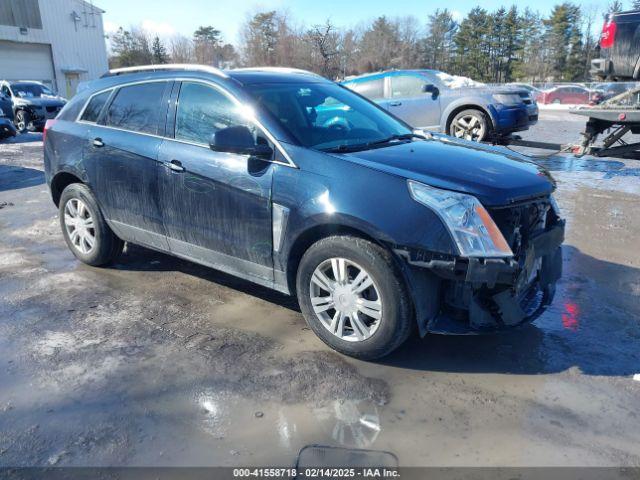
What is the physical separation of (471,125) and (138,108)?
23.5 ft

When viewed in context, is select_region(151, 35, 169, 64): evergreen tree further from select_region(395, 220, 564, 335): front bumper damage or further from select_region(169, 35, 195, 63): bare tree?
select_region(395, 220, 564, 335): front bumper damage

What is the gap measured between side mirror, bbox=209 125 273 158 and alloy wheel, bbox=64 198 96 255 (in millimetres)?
2092

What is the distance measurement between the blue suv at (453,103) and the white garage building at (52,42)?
3417 cm

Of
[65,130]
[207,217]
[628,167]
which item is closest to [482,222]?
[207,217]

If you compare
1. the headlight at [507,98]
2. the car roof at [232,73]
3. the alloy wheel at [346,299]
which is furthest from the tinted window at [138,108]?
the headlight at [507,98]

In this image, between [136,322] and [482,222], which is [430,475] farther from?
[136,322]

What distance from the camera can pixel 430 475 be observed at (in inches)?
94.8

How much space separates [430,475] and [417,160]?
193 centimetres

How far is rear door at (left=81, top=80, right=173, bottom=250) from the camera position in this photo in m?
4.30

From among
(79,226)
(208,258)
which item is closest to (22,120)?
(79,226)

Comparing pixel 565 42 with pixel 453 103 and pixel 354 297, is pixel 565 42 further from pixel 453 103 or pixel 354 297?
pixel 354 297

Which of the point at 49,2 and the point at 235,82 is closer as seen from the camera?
the point at 235,82

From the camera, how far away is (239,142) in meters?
3.54

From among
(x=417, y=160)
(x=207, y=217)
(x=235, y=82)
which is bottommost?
(x=207, y=217)
